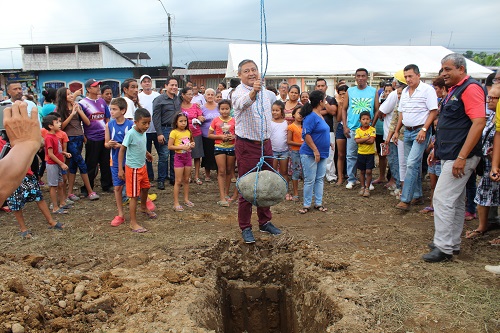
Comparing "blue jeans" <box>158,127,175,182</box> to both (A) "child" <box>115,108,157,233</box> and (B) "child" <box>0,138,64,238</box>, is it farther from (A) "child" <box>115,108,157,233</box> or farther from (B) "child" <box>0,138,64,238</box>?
(B) "child" <box>0,138,64,238</box>

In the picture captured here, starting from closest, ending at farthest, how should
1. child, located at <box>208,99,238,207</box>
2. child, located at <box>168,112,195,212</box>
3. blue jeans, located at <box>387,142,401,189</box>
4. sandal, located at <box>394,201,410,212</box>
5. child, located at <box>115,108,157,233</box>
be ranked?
child, located at <box>115,108,157,233</box> → sandal, located at <box>394,201,410,212</box> → child, located at <box>168,112,195,212</box> → child, located at <box>208,99,238,207</box> → blue jeans, located at <box>387,142,401,189</box>

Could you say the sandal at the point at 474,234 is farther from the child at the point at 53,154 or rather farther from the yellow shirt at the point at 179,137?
the child at the point at 53,154

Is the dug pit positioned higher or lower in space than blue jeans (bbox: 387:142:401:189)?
lower

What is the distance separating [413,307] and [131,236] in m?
3.58

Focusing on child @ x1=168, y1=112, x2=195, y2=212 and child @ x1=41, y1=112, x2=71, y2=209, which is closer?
child @ x1=41, y1=112, x2=71, y2=209

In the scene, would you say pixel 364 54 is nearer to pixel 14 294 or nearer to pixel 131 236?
pixel 131 236

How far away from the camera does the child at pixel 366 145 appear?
719 cm

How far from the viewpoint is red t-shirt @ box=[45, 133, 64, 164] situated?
244 inches

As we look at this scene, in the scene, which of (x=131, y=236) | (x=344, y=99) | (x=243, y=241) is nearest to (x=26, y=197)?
(x=131, y=236)

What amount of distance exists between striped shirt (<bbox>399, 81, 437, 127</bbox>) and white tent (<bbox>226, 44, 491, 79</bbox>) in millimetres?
13029

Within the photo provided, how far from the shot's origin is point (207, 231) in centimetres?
556

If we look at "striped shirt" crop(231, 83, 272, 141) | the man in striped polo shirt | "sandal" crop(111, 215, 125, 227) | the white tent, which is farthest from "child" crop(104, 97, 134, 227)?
the white tent

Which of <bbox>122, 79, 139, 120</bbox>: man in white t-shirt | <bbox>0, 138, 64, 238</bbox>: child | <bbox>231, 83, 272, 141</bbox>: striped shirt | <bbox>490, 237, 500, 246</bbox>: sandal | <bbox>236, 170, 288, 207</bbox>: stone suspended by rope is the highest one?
<bbox>122, 79, 139, 120</bbox>: man in white t-shirt

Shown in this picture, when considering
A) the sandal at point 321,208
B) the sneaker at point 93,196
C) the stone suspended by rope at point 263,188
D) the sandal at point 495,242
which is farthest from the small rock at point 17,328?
the sandal at point 495,242
